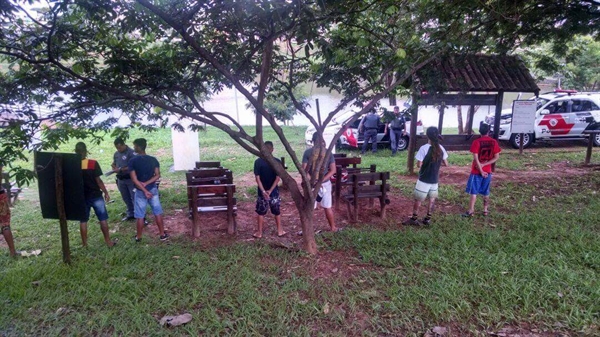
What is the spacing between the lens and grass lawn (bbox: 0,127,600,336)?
335 centimetres

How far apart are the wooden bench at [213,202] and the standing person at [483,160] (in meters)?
3.72

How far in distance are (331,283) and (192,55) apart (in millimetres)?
3278

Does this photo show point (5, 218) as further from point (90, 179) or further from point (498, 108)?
point (498, 108)

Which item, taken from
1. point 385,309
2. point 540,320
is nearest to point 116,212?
point 385,309

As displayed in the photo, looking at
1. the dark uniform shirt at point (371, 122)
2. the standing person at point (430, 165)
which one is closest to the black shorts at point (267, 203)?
the standing person at point (430, 165)

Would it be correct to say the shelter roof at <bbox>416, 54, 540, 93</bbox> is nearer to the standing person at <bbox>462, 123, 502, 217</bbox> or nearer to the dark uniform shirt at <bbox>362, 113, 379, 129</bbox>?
the standing person at <bbox>462, 123, 502, 217</bbox>

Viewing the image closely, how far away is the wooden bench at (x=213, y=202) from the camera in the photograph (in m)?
5.46

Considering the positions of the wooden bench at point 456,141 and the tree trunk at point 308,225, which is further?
the wooden bench at point 456,141

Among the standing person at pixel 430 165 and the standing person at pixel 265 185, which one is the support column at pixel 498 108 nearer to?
the standing person at pixel 430 165

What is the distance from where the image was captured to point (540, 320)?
3371mm

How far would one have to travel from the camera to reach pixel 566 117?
13.4 m

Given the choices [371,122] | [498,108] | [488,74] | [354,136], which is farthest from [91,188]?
[354,136]

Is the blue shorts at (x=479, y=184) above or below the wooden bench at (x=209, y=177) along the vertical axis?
below

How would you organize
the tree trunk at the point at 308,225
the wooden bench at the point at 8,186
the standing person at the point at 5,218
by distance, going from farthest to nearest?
the standing person at the point at 5,218 < the tree trunk at the point at 308,225 < the wooden bench at the point at 8,186
